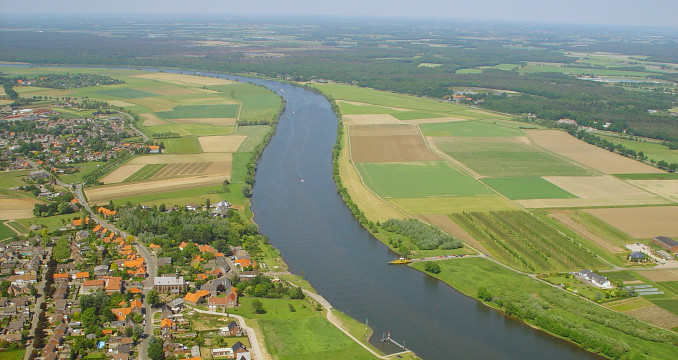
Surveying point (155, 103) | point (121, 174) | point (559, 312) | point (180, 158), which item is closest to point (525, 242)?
point (559, 312)

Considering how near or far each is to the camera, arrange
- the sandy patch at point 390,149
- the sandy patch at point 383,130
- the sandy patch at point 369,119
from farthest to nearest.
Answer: the sandy patch at point 369,119
the sandy patch at point 383,130
the sandy patch at point 390,149

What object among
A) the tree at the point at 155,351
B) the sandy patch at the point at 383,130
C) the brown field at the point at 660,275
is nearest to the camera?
the tree at the point at 155,351

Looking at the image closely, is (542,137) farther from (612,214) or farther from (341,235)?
(341,235)

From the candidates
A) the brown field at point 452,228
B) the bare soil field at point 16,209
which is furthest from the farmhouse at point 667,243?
the bare soil field at point 16,209

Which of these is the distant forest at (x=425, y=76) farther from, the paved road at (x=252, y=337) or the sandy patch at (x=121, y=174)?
the paved road at (x=252, y=337)

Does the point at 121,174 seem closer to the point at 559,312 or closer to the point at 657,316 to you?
the point at 559,312

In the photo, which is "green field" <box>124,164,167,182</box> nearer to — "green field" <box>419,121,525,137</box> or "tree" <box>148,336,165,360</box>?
"tree" <box>148,336,165,360</box>

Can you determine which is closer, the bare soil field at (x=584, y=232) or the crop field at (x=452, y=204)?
the bare soil field at (x=584, y=232)

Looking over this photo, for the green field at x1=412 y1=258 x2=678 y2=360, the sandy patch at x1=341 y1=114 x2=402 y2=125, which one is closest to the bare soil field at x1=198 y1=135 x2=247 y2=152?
the sandy patch at x1=341 y1=114 x2=402 y2=125
